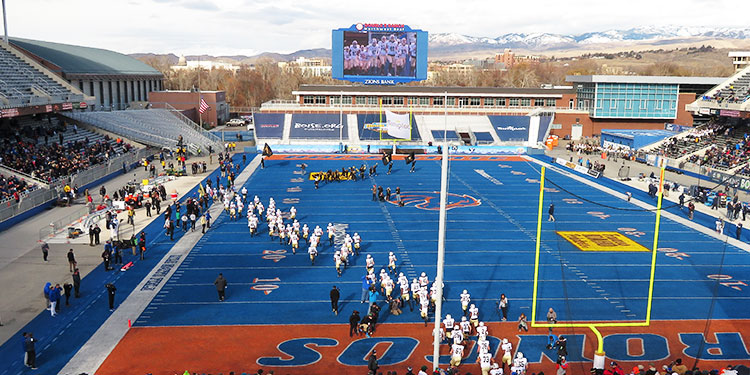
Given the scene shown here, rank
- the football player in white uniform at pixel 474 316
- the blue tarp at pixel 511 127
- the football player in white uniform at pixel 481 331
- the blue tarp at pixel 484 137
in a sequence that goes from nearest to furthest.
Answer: the football player in white uniform at pixel 481 331
the football player in white uniform at pixel 474 316
the blue tarp at pixel 484 137
the blue tarp at pixel 511 127

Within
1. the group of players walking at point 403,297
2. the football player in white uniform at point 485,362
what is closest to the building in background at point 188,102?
the group of players walking at point 403,297

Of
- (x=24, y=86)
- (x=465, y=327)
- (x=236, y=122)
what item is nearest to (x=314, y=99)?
(x=236, y=122)

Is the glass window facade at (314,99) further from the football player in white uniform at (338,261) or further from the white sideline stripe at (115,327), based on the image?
the football player in white uniform at (338,261)

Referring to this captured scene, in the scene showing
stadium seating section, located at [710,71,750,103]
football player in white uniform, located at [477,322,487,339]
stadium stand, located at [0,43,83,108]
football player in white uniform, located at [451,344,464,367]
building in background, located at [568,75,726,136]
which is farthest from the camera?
building in background, located at [568,75,726,136]

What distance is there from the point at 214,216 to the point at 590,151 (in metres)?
33.8

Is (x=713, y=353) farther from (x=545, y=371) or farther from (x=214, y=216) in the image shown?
(x=214, y=216)

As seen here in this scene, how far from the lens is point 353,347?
1434cm

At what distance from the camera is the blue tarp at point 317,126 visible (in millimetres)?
52466

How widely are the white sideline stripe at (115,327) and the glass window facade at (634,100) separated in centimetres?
4908

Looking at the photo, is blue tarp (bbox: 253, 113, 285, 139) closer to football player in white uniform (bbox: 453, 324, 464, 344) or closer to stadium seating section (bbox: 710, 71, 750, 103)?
stadium seating section (bbox: 710, 71, 750, 103)

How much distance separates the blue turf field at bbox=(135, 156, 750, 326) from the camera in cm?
1673

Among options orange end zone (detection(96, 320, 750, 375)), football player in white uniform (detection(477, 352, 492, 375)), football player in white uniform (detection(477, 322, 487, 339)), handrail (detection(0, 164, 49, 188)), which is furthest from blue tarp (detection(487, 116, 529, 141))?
football player in white uniform (detection(477, 352, 492, 375))

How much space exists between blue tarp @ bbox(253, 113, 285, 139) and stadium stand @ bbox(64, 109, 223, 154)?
3.70 m

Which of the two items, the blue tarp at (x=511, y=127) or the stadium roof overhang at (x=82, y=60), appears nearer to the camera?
the stadium roof overhang at (x=82, y=60)
